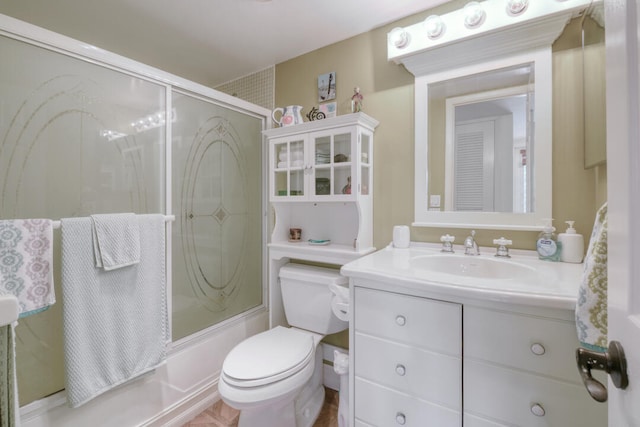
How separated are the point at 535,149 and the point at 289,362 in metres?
1.46

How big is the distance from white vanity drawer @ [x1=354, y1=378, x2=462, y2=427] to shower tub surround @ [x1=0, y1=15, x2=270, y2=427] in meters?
1.04

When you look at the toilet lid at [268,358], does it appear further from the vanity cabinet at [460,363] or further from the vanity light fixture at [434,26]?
the vanity light fixture at [434,26]

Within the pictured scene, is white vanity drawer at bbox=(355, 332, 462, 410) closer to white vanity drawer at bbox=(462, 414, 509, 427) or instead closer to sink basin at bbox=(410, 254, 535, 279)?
white vanity drawer at bbox=(462, 414, 509, 427)

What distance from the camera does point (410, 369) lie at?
39.3 inches

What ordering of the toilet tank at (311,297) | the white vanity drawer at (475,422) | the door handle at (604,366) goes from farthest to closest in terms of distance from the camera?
the toilet tank at (311,297) → the white vanity drawer at (475,422) → the door handle at (604,366)

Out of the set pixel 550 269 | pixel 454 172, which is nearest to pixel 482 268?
pixel 550 269

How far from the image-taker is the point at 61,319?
3.84 feet

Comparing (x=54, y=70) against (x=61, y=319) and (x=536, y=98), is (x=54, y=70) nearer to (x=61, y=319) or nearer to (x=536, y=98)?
(x=61, y=319)

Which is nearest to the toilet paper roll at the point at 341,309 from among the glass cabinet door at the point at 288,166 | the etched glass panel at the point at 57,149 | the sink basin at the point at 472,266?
the sink basin at the point at 472,266

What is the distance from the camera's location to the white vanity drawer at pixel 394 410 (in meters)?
0.95

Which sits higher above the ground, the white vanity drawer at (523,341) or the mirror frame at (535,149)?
the mirror frame at (535,149)

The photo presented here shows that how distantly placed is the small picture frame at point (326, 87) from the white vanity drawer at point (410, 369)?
141cm

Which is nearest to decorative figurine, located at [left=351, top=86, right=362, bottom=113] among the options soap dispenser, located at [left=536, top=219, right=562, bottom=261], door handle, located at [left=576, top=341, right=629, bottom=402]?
soap dispenser, located at [left=536, top=219, right=562, bottom=261]

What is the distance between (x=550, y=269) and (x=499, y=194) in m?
0.40
